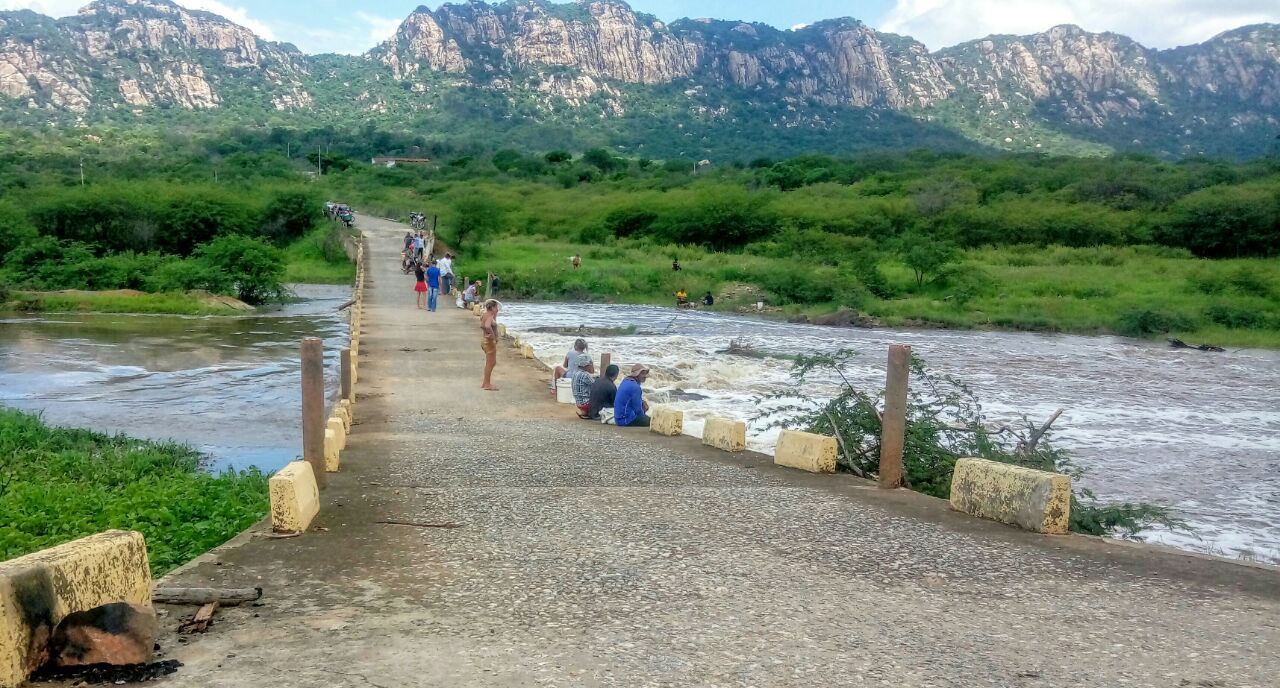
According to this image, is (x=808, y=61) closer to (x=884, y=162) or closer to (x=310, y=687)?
(x=884, y=162)

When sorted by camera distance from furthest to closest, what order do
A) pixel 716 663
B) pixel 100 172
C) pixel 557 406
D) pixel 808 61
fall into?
pixel 808 61 → pixel 100 172 → pixel 557 406 → pixel 716 663

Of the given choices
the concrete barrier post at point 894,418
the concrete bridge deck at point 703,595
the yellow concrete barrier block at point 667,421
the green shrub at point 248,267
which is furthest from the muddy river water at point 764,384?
the concrete bridge deck at point 703,595

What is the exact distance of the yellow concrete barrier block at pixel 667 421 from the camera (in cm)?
1203

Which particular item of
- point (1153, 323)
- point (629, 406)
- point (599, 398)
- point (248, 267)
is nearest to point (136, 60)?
point (248, 267)

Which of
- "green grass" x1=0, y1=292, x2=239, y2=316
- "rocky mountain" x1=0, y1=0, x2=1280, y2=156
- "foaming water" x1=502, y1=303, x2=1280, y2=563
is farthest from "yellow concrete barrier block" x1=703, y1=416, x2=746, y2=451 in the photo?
"rocky mountain" x1=0, y1=0, x2=1280, y2=156

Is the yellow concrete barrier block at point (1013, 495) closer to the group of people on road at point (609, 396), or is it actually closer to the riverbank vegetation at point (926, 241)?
the group of people on road at point (609, 396)

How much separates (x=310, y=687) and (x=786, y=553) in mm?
3014

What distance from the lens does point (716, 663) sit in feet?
15.2

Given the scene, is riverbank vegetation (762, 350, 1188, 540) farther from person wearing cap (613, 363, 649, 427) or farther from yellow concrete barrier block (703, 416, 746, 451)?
person wearing cap (613, 363, 649, 427)

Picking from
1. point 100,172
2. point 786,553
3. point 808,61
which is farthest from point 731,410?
point 808,61

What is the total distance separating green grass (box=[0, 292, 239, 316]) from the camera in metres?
34.1

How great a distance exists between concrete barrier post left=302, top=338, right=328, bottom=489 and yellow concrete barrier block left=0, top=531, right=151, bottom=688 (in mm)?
2750

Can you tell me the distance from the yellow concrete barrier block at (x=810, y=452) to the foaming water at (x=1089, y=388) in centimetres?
411

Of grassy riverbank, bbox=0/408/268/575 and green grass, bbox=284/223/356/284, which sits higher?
green grass, bbox=284/223/356/284
